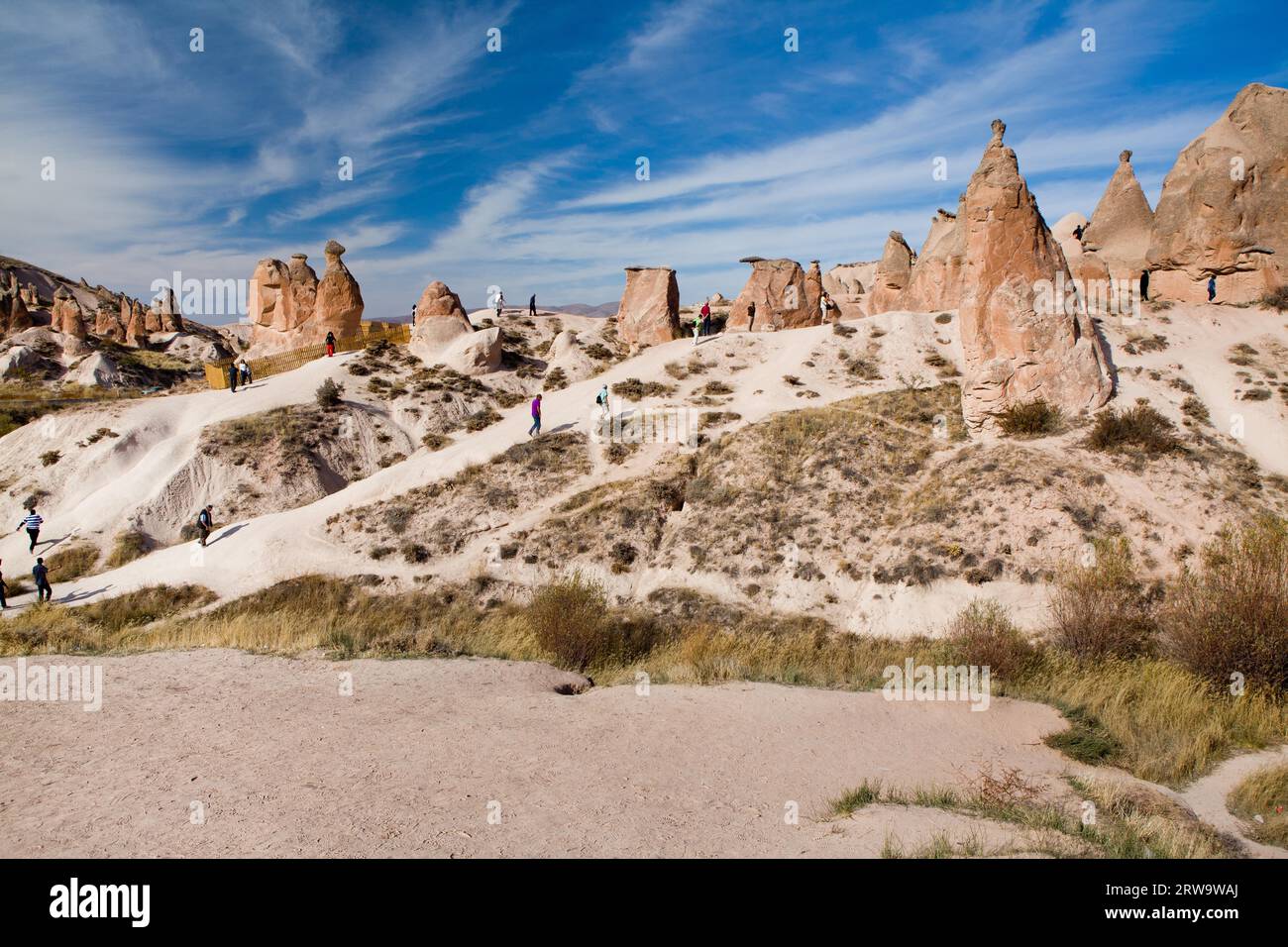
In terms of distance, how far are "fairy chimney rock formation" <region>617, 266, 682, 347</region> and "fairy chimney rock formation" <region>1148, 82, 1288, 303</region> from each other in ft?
58.6

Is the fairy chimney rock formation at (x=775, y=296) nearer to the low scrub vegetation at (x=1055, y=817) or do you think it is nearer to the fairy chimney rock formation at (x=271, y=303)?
the fairy chimney rock formation at (x=271, y=303)

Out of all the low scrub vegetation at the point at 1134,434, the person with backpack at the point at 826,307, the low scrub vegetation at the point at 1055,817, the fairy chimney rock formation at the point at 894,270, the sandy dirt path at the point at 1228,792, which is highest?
the fairy chimney rock formation at the point at 894,270

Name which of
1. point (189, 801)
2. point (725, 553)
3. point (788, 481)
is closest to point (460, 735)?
point (189, 801)

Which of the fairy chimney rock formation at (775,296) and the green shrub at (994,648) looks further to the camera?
the fairy chimney rock formation at (775,296)

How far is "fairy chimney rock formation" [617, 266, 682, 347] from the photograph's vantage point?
3067cm

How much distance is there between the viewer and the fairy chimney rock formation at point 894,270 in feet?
116

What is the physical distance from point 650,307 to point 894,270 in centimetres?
1342

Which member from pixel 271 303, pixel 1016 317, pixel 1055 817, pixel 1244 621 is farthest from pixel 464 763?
pixel 271 303

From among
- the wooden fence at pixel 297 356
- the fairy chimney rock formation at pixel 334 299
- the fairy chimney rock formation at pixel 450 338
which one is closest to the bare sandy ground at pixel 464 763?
the fairy chimney rock formation at pixel 450 338

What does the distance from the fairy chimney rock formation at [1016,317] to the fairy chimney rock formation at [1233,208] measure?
9.82 metres

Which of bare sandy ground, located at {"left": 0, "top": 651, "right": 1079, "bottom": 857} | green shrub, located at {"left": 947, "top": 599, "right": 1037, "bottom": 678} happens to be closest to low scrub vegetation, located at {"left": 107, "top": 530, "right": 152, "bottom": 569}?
bare sandy ground, located at {"left": 0, "top": 651, "right": 1079, "bottom": 857}

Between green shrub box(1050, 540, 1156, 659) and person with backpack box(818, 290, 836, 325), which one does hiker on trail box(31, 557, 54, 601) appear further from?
person with backpack box(818, 290, 836, 325)

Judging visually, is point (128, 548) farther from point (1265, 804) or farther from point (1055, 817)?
point (1265, 804)
